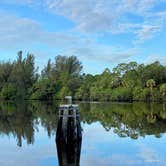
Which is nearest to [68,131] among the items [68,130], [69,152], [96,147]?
[68,130]

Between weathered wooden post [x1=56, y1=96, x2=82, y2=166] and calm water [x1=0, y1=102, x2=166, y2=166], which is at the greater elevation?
weathered wooden post [x1=56, y1=96, x2=82, y2=166]

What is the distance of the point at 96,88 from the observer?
96.5 m

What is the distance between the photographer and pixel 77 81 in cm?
10500

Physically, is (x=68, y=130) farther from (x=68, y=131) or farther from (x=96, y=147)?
(x=96, y=147)

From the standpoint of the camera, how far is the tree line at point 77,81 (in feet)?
294

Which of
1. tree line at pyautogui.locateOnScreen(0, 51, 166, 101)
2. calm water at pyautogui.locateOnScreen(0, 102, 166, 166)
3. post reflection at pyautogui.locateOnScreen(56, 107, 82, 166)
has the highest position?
tree line at pyautogui.locateOnScreen(0, 51, 166, 101)

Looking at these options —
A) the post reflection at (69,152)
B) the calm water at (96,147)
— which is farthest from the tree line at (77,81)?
Answer: the post reflection at (69,152)

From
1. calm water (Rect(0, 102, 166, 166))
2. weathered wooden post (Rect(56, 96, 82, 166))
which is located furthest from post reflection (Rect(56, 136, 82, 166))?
calm water (Rect(0, 102, 166, 166))

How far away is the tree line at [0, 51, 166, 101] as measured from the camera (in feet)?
294

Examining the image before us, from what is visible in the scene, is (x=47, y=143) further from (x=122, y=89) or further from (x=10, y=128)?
(x=122, y=89)

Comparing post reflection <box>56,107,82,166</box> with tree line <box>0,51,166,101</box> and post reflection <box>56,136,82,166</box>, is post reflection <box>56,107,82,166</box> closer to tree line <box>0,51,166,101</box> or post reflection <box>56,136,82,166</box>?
post reflection <box>56,136,82,166</box>

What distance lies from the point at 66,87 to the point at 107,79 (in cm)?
1090

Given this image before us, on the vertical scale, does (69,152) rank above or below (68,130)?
below

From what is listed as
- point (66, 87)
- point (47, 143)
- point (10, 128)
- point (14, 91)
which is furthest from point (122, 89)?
point (47, 143)
